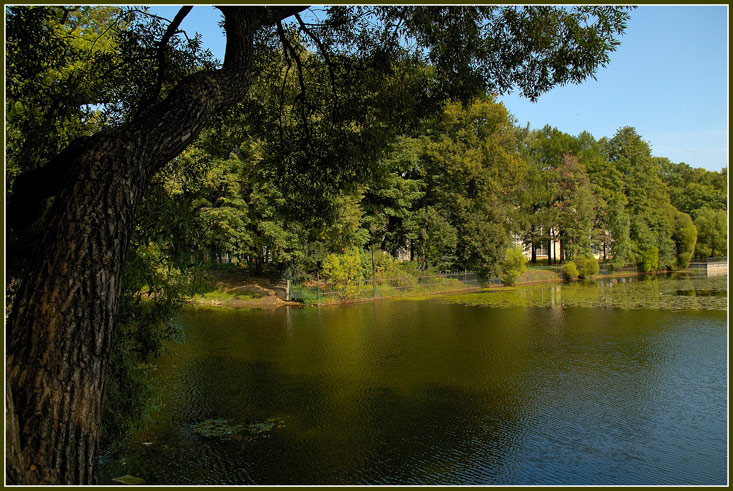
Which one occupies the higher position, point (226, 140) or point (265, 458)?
point (226, 140)

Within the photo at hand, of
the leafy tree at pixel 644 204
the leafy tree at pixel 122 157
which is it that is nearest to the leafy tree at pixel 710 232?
the leafy tree at pixel 644 204

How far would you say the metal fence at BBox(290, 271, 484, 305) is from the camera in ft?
66.7

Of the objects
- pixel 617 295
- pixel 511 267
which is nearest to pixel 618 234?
pixel 511 267

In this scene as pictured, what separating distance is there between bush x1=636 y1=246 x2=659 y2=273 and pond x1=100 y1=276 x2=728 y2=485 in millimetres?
20673

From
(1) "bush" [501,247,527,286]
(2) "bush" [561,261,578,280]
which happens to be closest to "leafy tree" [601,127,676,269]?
(2) "bush" [561,261,578,280]

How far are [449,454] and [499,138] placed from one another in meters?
22.6

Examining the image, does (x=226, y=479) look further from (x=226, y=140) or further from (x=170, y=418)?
(x=226, y=140)

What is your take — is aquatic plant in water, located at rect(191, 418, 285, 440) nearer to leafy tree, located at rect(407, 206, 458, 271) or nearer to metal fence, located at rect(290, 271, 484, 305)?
metal fence, located at rect(290, 271, 484, 305)

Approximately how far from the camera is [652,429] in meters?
6.89

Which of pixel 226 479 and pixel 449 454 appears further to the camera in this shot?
pixel 449 454

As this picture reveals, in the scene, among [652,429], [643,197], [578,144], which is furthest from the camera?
[578,144]

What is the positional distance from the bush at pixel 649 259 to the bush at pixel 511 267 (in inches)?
483

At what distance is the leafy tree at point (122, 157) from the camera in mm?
2367

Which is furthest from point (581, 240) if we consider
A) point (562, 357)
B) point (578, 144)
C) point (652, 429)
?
point (652, 429)
